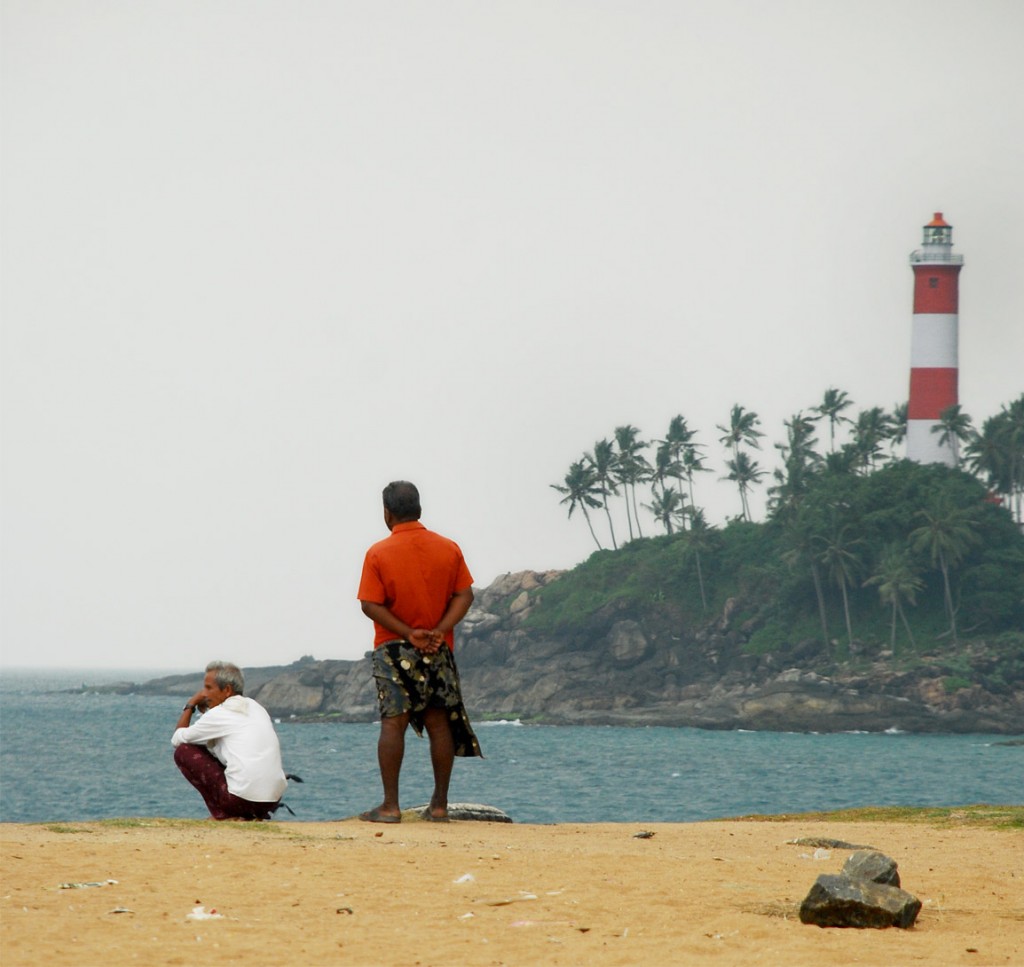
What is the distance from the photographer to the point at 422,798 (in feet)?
164

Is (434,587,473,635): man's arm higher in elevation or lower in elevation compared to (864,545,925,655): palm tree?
lower

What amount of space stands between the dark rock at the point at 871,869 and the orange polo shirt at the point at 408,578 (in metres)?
3.61

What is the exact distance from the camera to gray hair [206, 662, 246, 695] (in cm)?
1084

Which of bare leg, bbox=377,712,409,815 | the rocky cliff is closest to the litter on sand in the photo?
bare leg, bbox=377,712,409,815

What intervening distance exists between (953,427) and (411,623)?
9036cm

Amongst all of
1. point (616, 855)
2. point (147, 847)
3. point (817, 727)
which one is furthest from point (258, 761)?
point (817, 727)

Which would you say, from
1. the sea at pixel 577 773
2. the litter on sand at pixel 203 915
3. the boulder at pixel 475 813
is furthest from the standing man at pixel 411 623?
the sea at pixel 577 773

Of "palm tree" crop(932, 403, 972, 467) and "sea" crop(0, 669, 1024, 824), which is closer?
"sea" crop(0, 669, 1024, 824)

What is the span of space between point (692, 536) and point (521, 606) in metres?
14.0

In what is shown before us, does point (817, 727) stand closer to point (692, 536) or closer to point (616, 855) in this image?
point (692, 536)

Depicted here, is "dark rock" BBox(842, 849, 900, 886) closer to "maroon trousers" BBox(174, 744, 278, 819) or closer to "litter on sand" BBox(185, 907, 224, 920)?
"litter on sand" BBox(185, 907, 224, 920)

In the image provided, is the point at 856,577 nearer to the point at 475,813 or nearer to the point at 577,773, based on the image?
the point at 577,773

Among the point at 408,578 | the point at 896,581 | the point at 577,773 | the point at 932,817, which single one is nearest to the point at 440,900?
the point at 408,578

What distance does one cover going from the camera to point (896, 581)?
98.6 m
